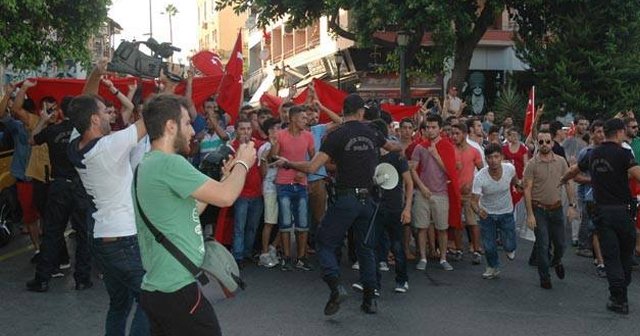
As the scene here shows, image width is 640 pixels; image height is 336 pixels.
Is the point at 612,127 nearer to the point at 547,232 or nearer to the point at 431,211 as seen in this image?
the point at 547,232

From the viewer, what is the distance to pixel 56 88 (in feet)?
39.2

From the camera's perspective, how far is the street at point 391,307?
271 inches

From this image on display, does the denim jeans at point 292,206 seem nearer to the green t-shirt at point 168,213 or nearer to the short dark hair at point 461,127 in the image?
the short dark hair at point 461,127

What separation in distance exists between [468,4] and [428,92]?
972 centimetres

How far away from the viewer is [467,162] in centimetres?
1059

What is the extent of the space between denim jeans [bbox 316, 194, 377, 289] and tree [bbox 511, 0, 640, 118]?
20.5 metres

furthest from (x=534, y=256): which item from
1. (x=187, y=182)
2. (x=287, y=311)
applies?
(x=187, y=182)

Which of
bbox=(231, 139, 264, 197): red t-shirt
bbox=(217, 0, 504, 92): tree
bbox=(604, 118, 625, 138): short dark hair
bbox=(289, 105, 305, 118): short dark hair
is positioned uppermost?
bbox=(217, 0, 504, 92): tree

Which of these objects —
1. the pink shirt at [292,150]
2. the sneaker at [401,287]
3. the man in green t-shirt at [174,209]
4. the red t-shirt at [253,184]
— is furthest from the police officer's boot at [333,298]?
the man in green t-shirt at [174,209]

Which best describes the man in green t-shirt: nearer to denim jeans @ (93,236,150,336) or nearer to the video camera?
denim jeans @ (93,236,150,336)

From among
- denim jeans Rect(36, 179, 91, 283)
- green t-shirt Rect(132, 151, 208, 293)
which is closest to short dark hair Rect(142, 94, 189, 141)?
green t-shirt Rect(132, 151, 208, 293)

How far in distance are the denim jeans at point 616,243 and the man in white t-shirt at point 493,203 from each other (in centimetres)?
169

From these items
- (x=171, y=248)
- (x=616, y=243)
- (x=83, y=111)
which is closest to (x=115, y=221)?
(x=83, y=111)

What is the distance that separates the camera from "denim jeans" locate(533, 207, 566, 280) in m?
8.65
